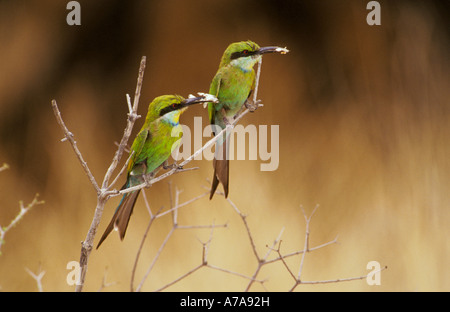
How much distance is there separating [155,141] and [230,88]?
0.30 m

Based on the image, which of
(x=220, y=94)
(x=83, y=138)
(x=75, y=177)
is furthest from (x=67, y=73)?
(x=220, y=94)

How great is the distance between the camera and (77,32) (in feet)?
8.54

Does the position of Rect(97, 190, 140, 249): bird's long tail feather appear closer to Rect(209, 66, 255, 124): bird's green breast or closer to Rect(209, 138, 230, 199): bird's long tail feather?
Rect(209, 138, 230, 199): bird's long tail feather

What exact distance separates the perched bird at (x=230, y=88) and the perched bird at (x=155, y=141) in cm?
15

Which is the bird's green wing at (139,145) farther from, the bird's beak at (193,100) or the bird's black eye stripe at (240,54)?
the bird's black eye stripe at (240,54)

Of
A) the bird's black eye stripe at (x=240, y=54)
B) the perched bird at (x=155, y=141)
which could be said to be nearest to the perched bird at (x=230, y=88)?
the bird's black eye stripe at (x=240, y=54)

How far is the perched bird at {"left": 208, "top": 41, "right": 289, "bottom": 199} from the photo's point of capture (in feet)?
4.55

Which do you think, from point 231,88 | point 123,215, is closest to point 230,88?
point 231,88

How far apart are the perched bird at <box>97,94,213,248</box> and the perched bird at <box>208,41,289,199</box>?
0.15 m

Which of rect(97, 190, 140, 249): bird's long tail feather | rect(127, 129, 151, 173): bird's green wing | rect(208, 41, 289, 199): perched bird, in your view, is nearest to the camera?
rect(97, 190, 140, 249): bird's long tail feather

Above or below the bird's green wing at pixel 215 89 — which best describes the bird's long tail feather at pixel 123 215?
below

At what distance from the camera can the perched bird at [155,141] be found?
1214 mm

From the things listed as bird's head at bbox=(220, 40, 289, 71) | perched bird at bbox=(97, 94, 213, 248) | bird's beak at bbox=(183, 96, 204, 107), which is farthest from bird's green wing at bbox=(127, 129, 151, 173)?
bird's head at bbox=(220, 40, 289, 71)

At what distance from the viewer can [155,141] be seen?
1.29 m
